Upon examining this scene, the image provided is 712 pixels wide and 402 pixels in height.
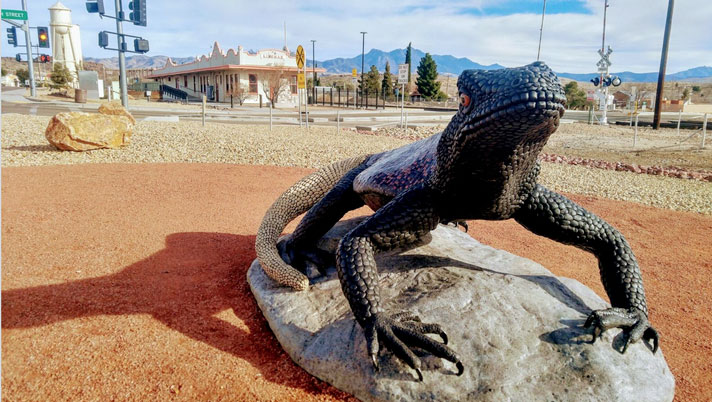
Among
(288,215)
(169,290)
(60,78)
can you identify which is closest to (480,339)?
(288,215)

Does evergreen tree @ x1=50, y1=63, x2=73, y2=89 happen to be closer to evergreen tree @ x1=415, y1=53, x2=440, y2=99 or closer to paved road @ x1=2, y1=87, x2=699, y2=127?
paved road @ x1=2, y1=87, x2=699, y2=127

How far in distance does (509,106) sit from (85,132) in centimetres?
1127

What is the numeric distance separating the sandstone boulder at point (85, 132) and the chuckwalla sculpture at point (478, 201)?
30.7 feet

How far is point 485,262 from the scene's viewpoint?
384cm

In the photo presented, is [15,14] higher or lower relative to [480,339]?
higher

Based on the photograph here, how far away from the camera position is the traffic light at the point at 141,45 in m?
22.5

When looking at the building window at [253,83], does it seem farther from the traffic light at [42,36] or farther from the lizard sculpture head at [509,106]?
the lizard sculpture head at [509,106]

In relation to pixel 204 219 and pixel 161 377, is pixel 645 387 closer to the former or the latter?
pixel 161 377

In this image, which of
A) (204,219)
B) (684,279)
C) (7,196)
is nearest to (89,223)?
(204,219)

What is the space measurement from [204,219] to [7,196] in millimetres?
3426

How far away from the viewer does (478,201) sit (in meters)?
2.81

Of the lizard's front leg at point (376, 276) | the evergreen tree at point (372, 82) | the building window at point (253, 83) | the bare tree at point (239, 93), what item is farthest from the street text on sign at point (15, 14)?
the evergreen tree at point (372, 82)

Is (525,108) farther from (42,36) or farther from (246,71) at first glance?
(246,71)

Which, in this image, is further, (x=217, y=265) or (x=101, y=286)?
(x=217, y=265)
